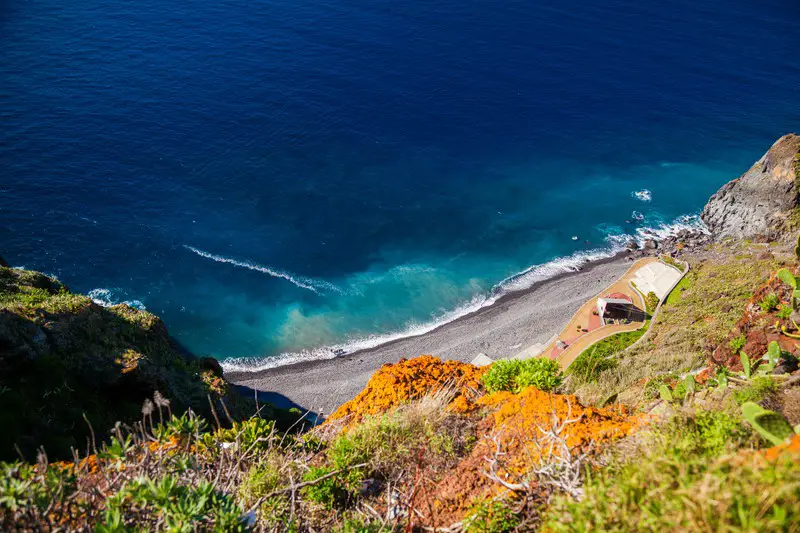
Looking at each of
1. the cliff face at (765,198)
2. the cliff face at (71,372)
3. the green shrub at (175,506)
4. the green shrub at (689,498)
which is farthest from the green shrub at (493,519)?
the cliff face at (765,198)

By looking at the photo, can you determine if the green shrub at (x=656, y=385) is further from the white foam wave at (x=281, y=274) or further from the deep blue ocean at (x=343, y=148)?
the white foam wave at (x=281, y=274)

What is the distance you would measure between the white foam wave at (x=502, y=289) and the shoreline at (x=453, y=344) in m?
0.50

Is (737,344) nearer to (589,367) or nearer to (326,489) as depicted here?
(589,367)

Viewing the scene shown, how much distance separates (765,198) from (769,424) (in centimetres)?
5117

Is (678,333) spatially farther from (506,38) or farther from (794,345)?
(506,38)

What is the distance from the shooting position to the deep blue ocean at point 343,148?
46.8 metres

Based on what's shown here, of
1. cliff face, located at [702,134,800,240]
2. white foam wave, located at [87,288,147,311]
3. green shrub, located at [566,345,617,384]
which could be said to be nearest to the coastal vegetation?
green shrub, located at [566,345,617,384]

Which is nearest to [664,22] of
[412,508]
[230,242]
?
[230,242]

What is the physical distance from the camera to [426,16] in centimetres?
9069

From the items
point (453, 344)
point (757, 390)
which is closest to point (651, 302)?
point (453, 344)

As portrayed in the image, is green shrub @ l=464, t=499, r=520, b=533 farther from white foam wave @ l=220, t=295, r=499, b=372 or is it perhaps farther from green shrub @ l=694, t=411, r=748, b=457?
white foam wave @ l=220, t=295, r=499, b=372

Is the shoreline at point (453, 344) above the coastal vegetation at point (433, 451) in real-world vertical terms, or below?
below

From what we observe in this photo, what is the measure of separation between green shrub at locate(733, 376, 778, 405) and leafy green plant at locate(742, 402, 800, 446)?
7.33 ft

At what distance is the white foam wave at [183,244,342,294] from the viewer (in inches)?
1859
